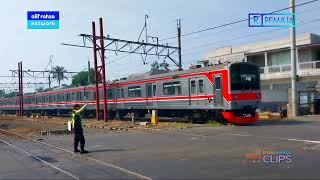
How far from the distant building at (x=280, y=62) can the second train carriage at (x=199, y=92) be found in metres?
7.84

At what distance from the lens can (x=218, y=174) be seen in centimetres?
934

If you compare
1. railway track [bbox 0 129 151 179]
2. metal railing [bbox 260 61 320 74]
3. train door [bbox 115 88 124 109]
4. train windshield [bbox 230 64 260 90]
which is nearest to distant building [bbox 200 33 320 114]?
metal railing [bbox 260 61 320 74]

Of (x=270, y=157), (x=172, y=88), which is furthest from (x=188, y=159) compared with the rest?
(x=172, y=88)

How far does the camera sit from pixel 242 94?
2400cm

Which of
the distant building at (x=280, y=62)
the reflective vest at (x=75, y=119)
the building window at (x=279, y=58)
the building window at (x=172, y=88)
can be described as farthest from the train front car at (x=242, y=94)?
the building window at (x=279, y=58)

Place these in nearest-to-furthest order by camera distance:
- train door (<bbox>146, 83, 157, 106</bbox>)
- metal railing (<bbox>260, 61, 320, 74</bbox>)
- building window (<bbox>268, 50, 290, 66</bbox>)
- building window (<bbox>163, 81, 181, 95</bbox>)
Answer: building window (<bbox>163, 81, 181, 95</bbox>) → train door (<bbox>146, 83, 157, 106</bbox>) → metal railing (<bbox>260, 61, 320, 74</bbox>) → building window (<bbox>268, 50, 290, 66</bbox>)

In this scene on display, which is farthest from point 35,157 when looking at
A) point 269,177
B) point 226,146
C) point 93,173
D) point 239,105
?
point 239,105

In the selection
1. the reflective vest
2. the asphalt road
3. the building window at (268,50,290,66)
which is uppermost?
the building window at (268,50,290,66)

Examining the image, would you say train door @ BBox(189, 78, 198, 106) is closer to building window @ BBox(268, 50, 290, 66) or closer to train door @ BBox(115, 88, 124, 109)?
train door @ BBox(115, 88, 124, 109)

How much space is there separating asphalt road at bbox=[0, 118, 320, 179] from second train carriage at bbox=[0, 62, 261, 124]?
7009 mm

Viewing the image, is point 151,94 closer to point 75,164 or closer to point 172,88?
point 172,88

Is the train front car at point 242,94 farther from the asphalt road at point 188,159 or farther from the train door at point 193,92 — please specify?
the asphalt road at point 188,159

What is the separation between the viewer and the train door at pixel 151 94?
31047 millimetres

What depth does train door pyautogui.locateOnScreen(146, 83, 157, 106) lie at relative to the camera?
31.0m
